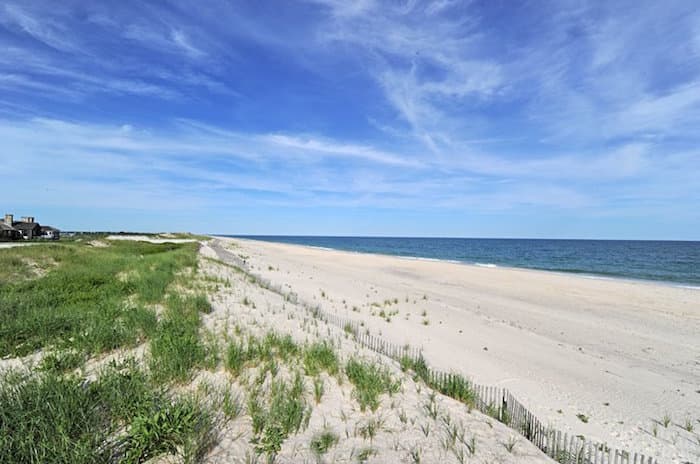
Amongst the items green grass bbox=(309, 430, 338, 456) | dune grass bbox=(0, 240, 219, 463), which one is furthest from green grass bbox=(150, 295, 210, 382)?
green grass bbox=(309, 430, 338, 456)

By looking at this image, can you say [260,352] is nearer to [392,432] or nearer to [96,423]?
[96,423]

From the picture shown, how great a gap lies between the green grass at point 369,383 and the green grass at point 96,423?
2210mm

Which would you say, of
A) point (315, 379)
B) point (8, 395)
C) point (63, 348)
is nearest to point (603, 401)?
point (315, 379)

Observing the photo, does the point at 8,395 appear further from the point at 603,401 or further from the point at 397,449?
the point at 603,401

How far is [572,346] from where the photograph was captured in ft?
35.6

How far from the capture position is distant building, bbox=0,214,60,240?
175 feet

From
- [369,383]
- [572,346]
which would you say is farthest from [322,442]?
[572,346]

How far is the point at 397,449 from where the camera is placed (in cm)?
389

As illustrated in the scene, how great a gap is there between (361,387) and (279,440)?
70.4 inches

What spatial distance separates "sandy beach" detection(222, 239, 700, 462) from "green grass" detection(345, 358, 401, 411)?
3249 millimetres

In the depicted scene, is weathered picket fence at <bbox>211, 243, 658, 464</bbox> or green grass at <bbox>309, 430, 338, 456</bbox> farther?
weathered picket fence at <bbox>211, 243, 658, 464</bbox>

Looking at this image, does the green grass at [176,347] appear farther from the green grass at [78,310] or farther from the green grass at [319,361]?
the green grass at [319,361]

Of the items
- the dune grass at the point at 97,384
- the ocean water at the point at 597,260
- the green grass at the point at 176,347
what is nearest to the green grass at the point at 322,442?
the dune grass at the point at 97,384

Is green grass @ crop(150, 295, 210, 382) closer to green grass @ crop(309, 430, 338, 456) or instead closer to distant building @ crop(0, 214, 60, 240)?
green grass @ crop(309, 430, 338, 456)
